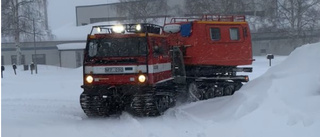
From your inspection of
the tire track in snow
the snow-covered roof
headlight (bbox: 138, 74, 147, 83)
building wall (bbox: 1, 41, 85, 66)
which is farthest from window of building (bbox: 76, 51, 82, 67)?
headlight (bbox: 138, 74, 147, 83)

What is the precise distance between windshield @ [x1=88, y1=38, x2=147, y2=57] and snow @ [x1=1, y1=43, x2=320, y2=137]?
5.89 ft

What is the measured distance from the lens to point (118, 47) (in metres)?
12.0

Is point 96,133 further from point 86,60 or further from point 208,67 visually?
point 208,67

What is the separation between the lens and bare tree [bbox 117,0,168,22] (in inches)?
1645

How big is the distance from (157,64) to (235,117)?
317 centimetres

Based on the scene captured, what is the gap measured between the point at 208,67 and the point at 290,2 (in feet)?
102

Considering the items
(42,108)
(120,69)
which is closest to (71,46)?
(42,108)

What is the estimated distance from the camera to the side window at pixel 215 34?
14984mm

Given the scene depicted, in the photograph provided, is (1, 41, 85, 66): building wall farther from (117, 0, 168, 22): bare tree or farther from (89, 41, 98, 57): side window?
(89, 41, 98, 57): side window

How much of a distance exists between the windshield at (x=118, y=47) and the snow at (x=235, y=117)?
5.89 ft

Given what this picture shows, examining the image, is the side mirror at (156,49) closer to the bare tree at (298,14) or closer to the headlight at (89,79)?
the headlight at (89,79)

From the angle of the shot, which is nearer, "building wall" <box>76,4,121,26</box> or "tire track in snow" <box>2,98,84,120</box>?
"tire track in snow" <box>2,98,84,120</box>

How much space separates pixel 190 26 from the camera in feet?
48.1

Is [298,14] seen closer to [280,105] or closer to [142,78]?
[142,78]
